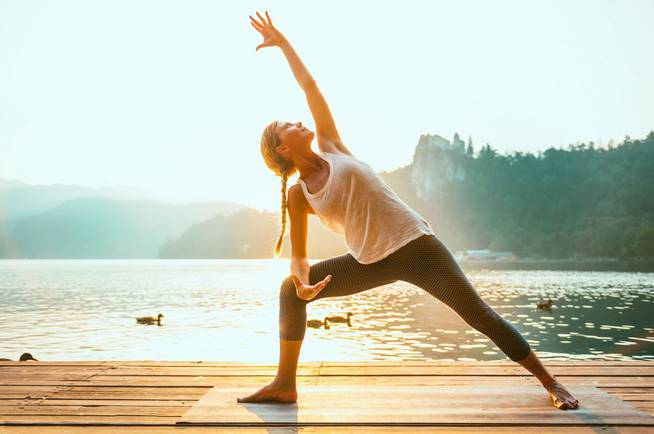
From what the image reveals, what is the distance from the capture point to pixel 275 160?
398 centimetres

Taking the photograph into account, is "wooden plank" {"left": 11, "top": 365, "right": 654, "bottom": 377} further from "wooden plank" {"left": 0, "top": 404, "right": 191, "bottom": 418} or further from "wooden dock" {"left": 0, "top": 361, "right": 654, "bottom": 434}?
"wooden plank" {"left": 0, "top": 404, "right": 191, "bottom": 418}

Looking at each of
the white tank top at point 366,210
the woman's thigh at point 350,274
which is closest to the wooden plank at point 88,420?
the woman's thigh at point 350,274

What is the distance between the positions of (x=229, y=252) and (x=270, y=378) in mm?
190069

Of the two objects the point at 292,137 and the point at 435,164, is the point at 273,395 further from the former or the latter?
the point at 435,164

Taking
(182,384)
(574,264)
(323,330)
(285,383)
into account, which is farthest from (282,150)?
(574,264)

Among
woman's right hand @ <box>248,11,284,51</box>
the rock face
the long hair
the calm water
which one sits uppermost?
the rock face

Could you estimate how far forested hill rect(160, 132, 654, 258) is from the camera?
348 feet

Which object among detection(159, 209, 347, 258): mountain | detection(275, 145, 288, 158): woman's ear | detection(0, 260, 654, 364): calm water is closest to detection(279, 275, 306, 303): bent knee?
detection(275, 145, 288, 158): woman's ear

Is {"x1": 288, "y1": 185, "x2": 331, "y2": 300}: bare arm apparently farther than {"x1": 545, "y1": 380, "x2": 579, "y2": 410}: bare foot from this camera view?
Yes

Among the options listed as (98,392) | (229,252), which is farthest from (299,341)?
(229,252)

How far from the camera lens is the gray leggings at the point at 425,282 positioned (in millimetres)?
3764

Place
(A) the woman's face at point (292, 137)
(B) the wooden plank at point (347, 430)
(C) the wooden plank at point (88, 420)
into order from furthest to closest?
(A) the woman's face at point (292, 137) < (C) the wooden plank at point (88, 420) < (B) the wooden plank at point (347, 430)

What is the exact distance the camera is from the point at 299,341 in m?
3.96

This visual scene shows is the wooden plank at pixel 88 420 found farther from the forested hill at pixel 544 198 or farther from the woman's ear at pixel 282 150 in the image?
the forested hill at pixel 544 198
